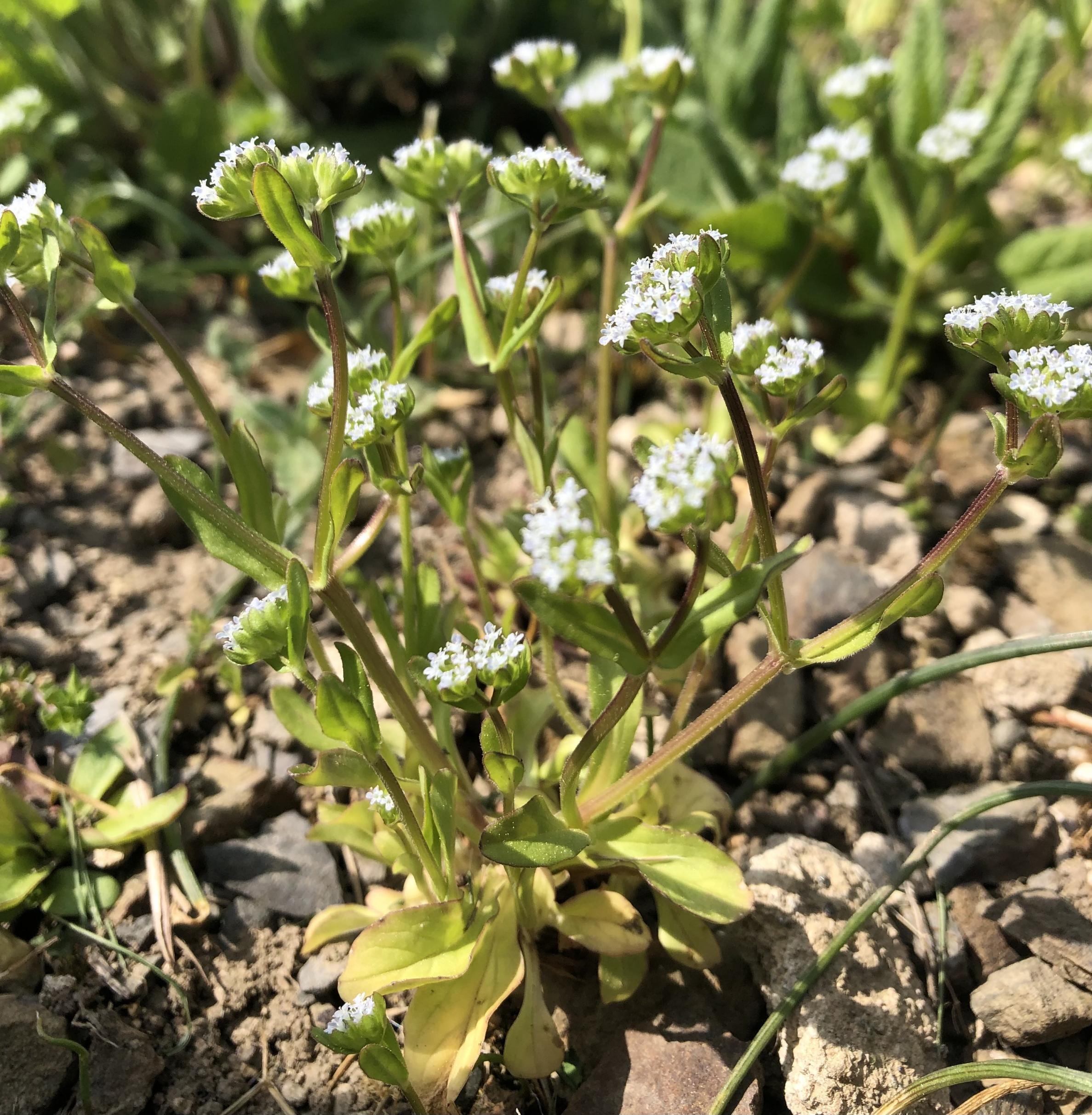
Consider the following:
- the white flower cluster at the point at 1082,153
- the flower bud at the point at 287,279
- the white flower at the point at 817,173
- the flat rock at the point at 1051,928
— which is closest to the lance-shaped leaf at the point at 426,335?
the flower bud at the point at 287,279

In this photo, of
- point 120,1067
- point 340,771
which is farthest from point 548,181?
point 120,1067

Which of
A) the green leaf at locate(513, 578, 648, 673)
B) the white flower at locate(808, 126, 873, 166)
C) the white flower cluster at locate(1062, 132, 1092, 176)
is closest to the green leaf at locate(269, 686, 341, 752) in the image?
the green leaf at locate(513, 578, 648, 673)

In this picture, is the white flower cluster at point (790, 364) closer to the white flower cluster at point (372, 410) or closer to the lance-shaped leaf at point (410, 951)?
the white flower cluster at point (372, 410)

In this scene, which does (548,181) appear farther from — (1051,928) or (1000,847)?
(1051,928)

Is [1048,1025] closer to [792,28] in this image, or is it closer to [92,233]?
[92,233]

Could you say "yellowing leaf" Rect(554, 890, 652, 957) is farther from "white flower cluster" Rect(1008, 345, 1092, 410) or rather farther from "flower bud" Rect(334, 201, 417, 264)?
"flower bud" Rect(334, 201, 417, 264)

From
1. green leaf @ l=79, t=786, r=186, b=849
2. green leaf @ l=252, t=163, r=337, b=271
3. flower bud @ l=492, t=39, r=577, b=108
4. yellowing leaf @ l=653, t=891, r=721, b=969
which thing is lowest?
yellowing leaf @ l=653, t=891, r=721, b=969

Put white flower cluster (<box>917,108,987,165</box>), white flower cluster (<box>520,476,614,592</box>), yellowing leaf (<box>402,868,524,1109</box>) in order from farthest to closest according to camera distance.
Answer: white flower cluster (<box>917,108,987,165</box>) < yellowing leaf (<box>402,868,524,1109</box>) < white flower cluster (<box>520,476,614,592</box>)
